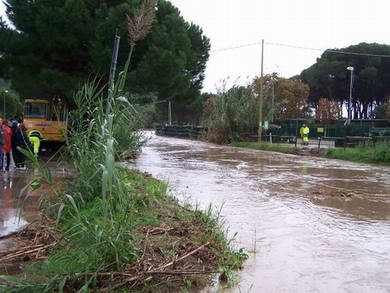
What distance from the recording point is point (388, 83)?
71438 millimetres

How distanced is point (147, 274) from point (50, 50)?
19.9 metres

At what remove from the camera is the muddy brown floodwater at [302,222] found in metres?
6.38

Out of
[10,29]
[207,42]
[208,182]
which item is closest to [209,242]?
[208,182]

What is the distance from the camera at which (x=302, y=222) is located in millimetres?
9859

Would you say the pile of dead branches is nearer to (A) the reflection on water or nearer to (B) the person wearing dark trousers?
(A) the reflection on water

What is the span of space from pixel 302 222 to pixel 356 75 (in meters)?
65.0

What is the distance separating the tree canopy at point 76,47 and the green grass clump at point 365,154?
9.10 metres

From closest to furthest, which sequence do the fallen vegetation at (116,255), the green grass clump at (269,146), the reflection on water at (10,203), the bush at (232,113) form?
1. the fallen vegetation at (116,255)
2. the reflection on water at (10,203)
3. the green grass clump at (269,146)
4. the bush at (232,113)

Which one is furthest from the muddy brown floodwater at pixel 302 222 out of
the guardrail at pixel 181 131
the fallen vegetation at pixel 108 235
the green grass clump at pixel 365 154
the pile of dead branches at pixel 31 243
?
the guardrail at pixel 181 131

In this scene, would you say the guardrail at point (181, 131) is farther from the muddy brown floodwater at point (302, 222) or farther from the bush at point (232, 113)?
the muddy brown floodwater at point (302, 222)

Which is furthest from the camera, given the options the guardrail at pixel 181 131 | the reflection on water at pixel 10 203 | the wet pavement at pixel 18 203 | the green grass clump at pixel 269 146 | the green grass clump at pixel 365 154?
the guardrail at pixel 181 131

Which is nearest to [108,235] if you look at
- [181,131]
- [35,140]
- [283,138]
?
[35,140]

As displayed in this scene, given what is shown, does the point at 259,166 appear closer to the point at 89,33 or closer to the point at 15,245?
the point at 89,33

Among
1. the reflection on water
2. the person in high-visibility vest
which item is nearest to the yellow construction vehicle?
the person in high-visibility vest
